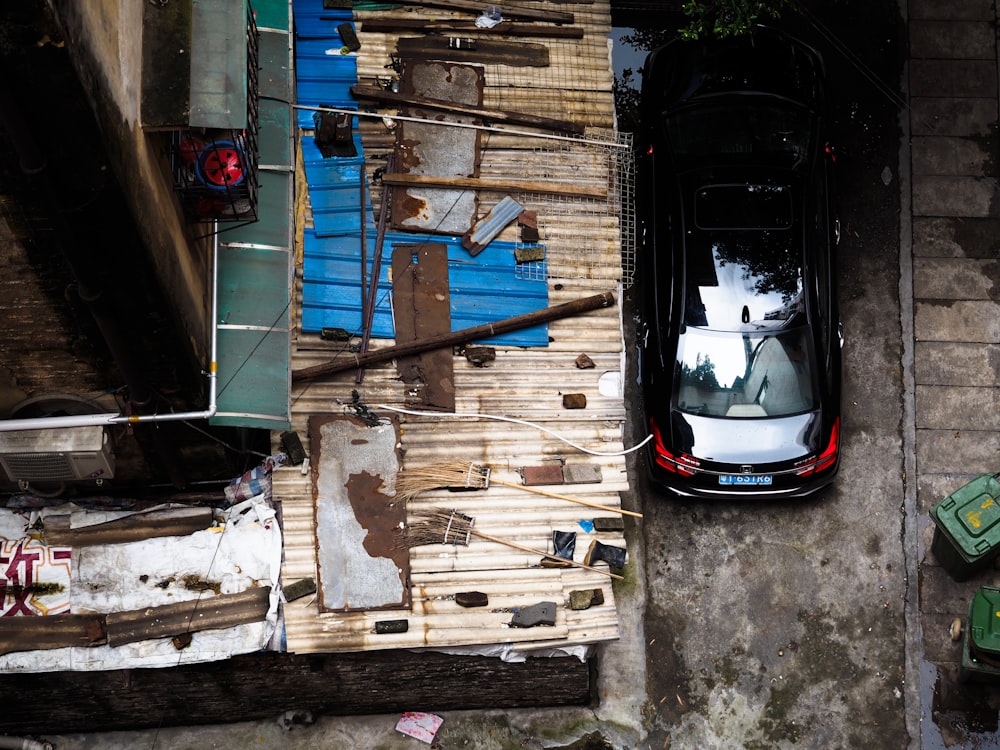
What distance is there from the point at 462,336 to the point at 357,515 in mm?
1774

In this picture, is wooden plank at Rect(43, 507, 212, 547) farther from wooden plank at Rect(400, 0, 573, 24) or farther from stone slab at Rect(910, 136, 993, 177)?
stone slab at Rect(910, 136, 993, 177)

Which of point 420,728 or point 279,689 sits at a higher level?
point 279,689

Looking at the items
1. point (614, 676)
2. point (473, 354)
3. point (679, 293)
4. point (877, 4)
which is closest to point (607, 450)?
point (473, 354)

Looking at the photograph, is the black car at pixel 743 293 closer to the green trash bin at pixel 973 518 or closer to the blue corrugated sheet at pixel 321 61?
the green trash bin at pixel 973 518

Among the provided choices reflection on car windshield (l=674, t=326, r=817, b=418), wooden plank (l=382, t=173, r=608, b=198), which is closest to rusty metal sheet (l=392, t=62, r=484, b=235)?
wooden plank (l=382, t=173, r=608, b=198)

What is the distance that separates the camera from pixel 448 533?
8297 millimetres

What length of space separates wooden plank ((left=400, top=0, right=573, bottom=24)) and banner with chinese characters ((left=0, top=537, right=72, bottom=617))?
587 cm

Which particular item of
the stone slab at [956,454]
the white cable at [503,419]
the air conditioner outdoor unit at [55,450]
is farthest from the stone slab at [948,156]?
the air conditioner outdoor unit at [55,450]

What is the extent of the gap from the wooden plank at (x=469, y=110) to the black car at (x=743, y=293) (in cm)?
140

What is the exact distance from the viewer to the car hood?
9.64m

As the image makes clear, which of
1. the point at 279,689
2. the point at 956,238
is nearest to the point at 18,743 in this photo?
the point at 279,689

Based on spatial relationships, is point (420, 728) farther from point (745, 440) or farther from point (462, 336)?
point (745, 440)

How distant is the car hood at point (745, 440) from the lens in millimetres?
9641

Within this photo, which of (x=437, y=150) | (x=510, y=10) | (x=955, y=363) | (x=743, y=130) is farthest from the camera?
(x=955, y=363)
